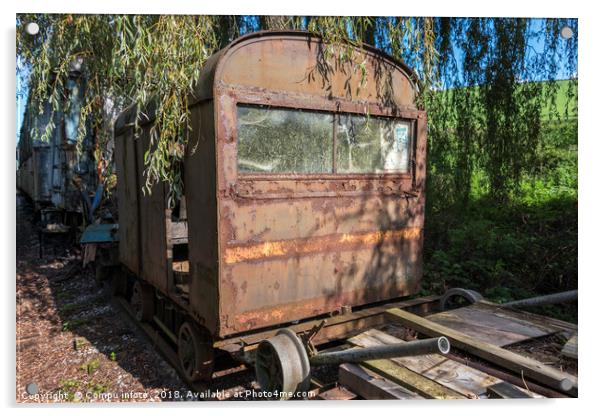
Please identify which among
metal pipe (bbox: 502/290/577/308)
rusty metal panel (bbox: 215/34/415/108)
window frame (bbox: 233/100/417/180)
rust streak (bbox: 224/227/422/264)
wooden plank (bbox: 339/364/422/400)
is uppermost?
rusty metal panel (bbox: 215/34/415/108)

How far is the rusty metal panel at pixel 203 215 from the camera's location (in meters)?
3.06

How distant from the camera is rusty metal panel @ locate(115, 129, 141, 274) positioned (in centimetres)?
478

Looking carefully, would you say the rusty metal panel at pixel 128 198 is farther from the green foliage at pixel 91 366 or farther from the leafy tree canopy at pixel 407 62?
the green foliage at pixel 91 366

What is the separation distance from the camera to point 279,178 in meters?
3.27

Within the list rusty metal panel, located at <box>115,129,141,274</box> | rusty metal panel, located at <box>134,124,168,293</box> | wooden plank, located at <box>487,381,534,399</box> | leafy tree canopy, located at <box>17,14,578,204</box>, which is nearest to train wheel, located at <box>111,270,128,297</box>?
rusty metal panel, located at <box>115,129,141,274</box>

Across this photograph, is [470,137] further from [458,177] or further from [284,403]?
[284,403]

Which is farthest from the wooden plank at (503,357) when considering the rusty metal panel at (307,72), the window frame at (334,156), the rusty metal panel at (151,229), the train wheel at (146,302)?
the train wheel at (146,302)

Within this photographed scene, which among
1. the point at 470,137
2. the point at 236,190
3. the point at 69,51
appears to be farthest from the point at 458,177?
the point at 69,51

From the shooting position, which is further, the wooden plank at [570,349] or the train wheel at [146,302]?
the train wheel at [146,302]

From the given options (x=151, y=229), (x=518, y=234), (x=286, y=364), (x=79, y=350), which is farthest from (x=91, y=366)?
(x=518, y=234)

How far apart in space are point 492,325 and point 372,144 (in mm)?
1647

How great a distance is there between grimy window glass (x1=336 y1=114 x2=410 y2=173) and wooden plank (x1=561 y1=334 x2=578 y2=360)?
1.80 metres

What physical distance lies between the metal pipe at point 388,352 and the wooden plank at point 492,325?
0.85 meters

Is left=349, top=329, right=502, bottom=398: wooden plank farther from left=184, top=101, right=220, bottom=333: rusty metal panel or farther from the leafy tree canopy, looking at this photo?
the leafy tree canopy
